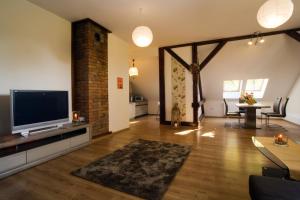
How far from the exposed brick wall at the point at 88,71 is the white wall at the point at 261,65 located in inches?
151

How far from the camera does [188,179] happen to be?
6.81 feet

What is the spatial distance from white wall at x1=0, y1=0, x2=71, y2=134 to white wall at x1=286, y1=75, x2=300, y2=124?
741 centimetres

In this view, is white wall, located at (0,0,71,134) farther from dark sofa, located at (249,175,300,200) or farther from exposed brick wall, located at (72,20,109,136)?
dark sofa, located at (249,175,300,200)

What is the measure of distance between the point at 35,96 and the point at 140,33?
207 centimetres

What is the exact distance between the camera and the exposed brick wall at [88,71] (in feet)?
12.3

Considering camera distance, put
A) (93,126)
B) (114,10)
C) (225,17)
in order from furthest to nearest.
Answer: (93,126) < (225,17) < (114,10)

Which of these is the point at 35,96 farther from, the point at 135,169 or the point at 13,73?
the point at 135,169

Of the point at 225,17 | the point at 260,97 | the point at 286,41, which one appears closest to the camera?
the point at 225,17

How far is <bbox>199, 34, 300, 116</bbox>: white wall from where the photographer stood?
5145 millimetres

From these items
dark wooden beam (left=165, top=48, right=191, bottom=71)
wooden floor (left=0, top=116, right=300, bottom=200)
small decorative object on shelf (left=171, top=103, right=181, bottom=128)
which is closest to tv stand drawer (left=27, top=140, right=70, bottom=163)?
wooden floor (left=0, top=116, right=300, bottom=200)

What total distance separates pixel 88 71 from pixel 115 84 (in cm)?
107

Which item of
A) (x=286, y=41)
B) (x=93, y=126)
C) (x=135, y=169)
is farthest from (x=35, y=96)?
(x=286, y=41)

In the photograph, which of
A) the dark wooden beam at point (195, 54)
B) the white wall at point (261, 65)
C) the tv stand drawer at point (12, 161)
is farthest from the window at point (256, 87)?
the tv stand drawer at point (12, 161)

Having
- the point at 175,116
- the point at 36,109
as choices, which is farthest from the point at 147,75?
the point at 36,109
